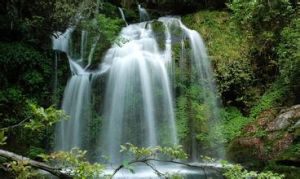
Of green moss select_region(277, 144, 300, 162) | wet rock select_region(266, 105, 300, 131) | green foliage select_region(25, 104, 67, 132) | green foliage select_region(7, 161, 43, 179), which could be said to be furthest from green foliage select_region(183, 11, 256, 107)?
green foliage select_region(7, 161, 43, 179)

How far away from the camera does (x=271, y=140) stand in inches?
353

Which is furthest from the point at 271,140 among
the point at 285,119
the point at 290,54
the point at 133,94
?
the point at 133,94

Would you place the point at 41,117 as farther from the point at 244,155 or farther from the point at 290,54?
the point at 290,54

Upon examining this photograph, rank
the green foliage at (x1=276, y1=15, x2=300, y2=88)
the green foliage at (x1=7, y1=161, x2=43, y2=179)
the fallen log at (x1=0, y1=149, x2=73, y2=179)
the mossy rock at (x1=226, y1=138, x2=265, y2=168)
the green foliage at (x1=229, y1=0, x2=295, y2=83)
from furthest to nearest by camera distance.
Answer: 1. the green foliage at (x1=229, y1=0, x2=295, y2=83)
2. the green foliage at (x1=276, y1=15, x2=300, y2=88)
3. the mossy rock at (x1=226, y1=138, x2=265, y2=168)
4. the green foliage at (x1=7, y1=161, x2=43, y2=179)
5. the fallen log at (x1=0, y1=149, x2=73, y2=179)

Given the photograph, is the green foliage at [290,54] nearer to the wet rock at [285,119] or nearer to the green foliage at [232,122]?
the wet rock at [285,119]

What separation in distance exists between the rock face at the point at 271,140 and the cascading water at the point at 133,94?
4.87ft

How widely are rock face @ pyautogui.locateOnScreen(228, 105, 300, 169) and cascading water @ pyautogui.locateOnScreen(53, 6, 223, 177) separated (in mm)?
1484

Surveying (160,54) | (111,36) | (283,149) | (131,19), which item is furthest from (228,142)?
(131,19)

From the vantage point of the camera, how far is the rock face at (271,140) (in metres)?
8.20

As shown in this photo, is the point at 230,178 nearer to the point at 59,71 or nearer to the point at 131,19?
the point at 59,71

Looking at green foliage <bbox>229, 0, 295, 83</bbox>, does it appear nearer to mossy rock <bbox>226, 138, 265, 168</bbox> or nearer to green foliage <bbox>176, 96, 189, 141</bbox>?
green foliage <bbox>176, 96, 189, 141</bbox>

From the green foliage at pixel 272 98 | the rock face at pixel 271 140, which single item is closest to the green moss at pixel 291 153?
the rock face at pixel 271 140

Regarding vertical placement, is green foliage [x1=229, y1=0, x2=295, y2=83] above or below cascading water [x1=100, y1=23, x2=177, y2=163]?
above

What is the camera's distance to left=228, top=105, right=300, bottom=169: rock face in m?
8.20
